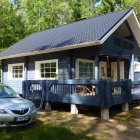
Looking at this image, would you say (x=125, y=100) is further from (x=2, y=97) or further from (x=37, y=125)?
(x=2, y=97)

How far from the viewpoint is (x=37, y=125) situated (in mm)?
9008

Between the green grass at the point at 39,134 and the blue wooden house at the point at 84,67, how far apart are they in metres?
2.94

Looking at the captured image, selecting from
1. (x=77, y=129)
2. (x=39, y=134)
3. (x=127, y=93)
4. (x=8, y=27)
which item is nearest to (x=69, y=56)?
(x=127, y=93)

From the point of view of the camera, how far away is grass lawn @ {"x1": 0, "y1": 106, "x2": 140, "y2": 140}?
24.7ft

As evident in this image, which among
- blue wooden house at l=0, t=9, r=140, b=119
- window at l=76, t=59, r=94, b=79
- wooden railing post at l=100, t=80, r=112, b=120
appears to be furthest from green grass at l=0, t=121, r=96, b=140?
window at l=76, t=59, r=94, b=79

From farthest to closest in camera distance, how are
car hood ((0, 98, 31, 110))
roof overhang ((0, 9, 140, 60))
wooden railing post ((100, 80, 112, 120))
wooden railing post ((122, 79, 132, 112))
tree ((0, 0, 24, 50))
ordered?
tree ((0, 0, 24, 50)) < wooden railing post ((122, 79, 132, 112)) < roof overhang ((0, 9, 140, 60)) < wooden railing post ((100, 80, 112, 120)) < car hood ((0, 98, 31, 110))

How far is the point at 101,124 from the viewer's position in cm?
950

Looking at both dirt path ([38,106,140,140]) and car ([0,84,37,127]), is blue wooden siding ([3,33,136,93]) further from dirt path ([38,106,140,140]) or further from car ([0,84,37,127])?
car ([0,84,37,127])

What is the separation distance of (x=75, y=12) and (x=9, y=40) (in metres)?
11.6

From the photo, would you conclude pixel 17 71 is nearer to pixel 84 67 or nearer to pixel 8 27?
pixel 84 67

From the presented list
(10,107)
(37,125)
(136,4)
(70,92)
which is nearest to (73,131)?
(37,125)

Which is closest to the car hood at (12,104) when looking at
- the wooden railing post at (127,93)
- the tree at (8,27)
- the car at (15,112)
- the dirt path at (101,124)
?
the car at (15,112)

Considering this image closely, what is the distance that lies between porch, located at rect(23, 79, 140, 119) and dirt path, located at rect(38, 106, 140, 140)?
591mm

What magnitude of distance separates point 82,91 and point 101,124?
294 centimetres
